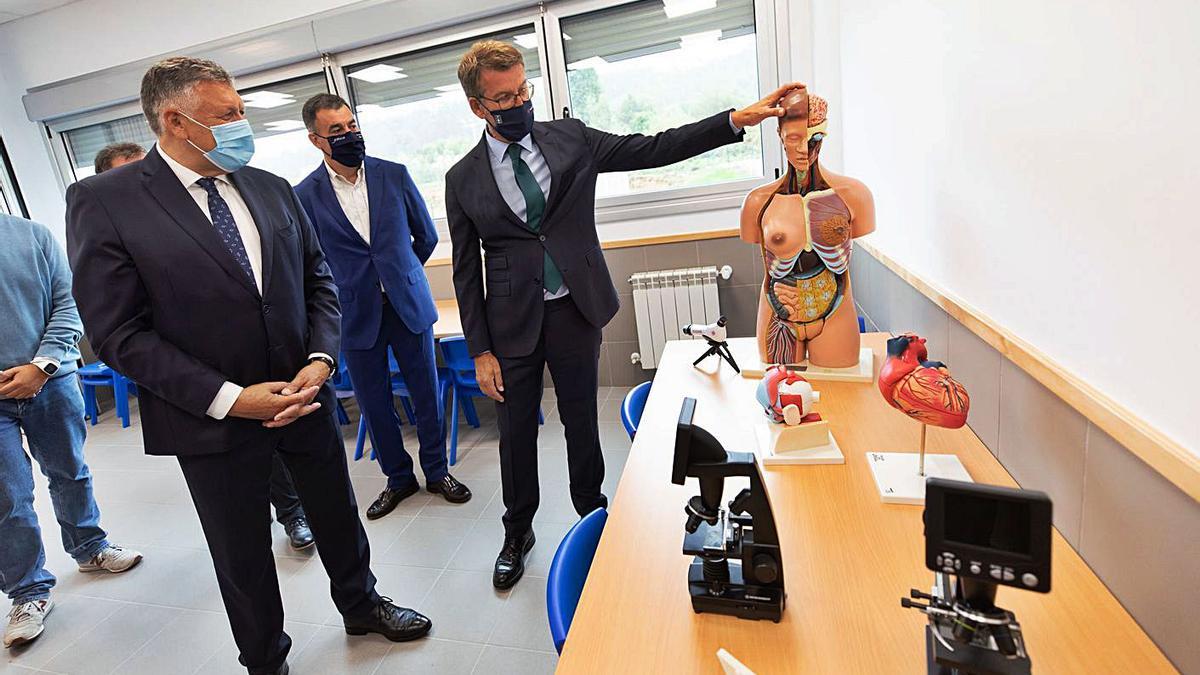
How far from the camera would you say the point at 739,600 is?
90cm

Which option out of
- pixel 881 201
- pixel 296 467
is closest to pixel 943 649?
pixel 296 467

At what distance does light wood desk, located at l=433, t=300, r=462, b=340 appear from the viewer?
337 cm

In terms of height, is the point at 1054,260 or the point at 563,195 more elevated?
the point at 563,195

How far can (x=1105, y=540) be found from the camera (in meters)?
0.90

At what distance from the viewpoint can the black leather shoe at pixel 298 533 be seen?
A: 2.62m

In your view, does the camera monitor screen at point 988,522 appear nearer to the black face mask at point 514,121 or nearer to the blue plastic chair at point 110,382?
the black face mask at point 514,121

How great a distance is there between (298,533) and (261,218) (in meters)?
1.65

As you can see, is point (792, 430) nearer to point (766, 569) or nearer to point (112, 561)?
point (766, 569)

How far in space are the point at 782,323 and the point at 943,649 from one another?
1243 millimetres

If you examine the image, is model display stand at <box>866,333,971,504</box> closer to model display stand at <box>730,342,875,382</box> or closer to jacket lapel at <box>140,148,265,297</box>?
model display stand at <box>730,342,875,382</box>

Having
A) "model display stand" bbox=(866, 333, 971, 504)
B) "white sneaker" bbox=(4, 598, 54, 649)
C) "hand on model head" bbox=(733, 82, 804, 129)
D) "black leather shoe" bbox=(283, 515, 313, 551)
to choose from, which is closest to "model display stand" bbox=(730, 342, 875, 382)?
"model display stand" bbox=(866, 333, 971, 504)

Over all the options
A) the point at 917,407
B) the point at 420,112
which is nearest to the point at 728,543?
the point at 917,407

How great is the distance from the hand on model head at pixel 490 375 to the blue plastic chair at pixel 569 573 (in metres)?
0.82

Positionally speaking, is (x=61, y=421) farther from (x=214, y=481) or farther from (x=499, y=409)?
(x=499, y=409)
